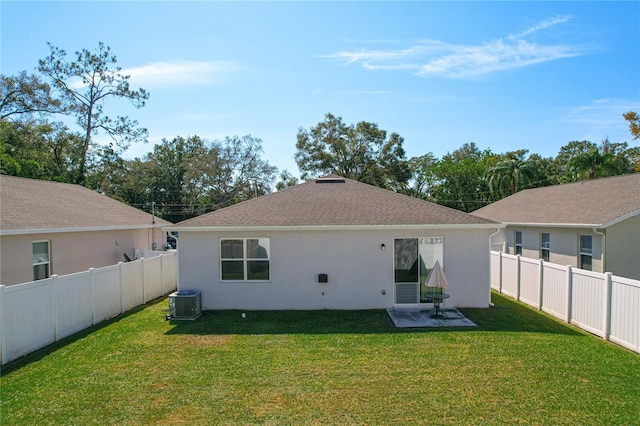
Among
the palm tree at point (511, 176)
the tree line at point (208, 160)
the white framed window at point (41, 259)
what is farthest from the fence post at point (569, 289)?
the palm tree at point (511, 176)

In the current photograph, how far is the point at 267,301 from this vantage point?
10805mm

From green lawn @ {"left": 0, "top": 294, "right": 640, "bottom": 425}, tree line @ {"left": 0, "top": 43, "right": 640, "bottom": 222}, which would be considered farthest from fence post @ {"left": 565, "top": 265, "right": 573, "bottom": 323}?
tree line @ {"left": 0, "top": 43, "right": 640, "bottom": 222}

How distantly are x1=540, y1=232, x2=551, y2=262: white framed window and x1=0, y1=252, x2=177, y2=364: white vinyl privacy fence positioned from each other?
15468 millimetres

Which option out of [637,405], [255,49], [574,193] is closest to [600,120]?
[574,193]

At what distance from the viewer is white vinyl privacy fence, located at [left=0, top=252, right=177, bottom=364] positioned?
6898mm

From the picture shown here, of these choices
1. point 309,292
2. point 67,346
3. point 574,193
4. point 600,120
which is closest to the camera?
point 67,346

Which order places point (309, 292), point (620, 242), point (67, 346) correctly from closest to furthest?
point (67, 346) < point (309, 292) < point (620, 242)

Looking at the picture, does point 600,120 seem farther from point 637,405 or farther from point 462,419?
point 462,419

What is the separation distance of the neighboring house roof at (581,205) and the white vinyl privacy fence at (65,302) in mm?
14874

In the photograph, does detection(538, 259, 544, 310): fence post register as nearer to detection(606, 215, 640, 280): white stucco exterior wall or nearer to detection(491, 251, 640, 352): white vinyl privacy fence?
detection(491, 251, 640, 352): white vinyl privacy fence

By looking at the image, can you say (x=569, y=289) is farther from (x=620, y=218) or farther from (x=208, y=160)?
(x=208, y=160)

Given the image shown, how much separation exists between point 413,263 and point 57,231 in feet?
35.6

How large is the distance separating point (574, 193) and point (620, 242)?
551 centimetres

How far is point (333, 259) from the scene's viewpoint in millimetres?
10641
